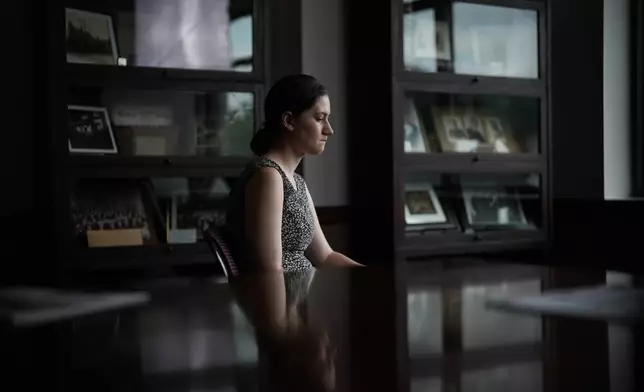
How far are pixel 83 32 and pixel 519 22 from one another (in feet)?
6.17

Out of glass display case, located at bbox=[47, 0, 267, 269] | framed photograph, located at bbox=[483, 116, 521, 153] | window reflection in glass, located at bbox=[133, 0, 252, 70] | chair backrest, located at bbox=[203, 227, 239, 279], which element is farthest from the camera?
framed photograph, located at bbox=[483, 116, 521, 153]

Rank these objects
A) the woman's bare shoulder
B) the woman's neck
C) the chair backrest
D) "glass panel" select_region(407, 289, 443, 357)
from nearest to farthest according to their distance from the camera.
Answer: "glass panel" select_region(407, 289, 443, 357) < the chair backrest < the woman's bare shoulder < the woman's neck

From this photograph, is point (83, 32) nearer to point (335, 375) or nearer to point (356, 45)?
point (356, 45)

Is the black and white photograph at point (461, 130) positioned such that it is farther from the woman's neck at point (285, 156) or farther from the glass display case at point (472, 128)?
the woman's neck at point (285, 156)

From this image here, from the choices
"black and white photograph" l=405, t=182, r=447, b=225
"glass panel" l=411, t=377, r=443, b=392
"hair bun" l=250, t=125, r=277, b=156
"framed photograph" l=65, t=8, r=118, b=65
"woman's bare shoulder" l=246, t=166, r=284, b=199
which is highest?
"framed photograph" l=65, t=8, r=118, b=65

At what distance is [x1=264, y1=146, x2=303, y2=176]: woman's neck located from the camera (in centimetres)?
211

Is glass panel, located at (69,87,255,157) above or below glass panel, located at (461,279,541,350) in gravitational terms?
above

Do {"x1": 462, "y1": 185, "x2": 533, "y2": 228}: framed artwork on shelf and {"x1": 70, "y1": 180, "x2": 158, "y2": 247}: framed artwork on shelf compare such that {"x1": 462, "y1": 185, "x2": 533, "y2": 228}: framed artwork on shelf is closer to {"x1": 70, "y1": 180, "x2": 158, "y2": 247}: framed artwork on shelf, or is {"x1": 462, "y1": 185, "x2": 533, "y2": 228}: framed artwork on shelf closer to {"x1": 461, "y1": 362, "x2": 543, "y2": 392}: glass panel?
{"x1": 70, "y1": 180, "x2": 158, "y2": 247}: framed artwork on shelf

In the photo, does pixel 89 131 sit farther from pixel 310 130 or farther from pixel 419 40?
pixel 419 40

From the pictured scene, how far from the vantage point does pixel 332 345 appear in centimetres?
77

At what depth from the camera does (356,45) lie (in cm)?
326

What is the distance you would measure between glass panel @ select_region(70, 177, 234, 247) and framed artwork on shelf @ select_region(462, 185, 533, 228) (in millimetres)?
1144

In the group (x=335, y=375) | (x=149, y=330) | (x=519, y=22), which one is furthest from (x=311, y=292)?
(x=519, y=22)

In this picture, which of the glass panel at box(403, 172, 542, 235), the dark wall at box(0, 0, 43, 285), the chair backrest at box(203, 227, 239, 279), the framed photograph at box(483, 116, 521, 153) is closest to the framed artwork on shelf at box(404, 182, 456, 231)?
the glass panel at box(403, 172, 542, 235)
